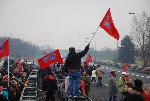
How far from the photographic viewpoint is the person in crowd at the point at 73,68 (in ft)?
48.6

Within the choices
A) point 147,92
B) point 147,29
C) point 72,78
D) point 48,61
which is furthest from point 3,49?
point 147,29

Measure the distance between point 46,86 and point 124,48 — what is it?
78444 mm

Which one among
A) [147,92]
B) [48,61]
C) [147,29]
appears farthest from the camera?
[147,29]

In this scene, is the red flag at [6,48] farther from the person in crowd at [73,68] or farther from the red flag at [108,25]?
the red flag at [108,25]

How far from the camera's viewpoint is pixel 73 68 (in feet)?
49.1

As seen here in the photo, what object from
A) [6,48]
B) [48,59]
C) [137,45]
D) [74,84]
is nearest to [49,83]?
[48,59]

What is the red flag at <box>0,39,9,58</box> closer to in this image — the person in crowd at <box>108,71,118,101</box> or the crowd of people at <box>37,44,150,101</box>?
the crowd of people at <box>37,44,150,101</box>

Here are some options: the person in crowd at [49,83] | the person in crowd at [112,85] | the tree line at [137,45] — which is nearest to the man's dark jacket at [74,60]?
the person in crowd at [49,83]

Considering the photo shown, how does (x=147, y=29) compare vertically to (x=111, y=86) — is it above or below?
above

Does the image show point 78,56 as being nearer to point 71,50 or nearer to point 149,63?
point 71,50

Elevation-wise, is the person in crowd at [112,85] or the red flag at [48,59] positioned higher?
the red flag at [48,59]

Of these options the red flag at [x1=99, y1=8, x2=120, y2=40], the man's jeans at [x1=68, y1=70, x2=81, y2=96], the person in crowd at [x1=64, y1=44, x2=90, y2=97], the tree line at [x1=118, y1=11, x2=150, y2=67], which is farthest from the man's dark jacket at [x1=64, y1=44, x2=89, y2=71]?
the tree line at [x1=118, y1=11, x2=150, y2=67]

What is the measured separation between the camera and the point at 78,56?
1480 cm

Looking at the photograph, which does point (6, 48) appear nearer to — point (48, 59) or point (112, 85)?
point (48, 59)
